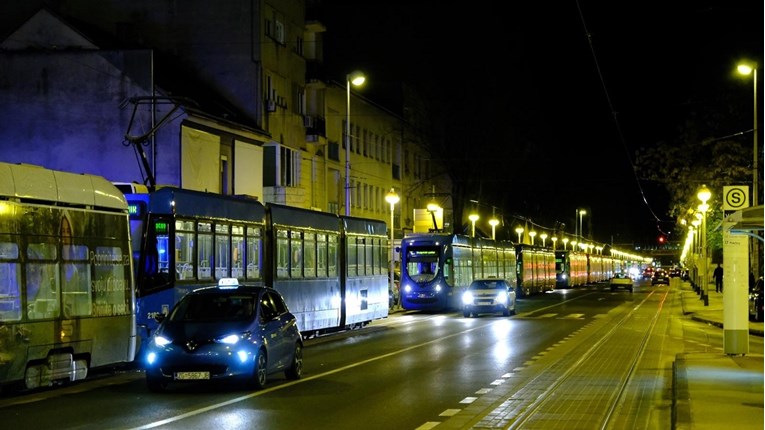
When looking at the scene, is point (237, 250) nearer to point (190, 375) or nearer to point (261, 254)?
point (261, 254)

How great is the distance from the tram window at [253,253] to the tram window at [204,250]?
7.10 ft

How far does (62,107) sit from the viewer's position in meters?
39.9

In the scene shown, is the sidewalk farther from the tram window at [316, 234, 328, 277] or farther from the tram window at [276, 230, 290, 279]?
the tram window at [316, 234, 328, 277]

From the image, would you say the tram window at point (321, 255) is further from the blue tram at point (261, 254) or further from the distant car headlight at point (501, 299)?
the distant car headlight at point (501, 299)

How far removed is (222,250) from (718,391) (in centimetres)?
1193

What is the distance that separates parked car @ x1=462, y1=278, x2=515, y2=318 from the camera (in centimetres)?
4366

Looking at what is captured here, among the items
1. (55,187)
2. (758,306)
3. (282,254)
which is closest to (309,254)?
(282,254)

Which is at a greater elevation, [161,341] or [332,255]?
[332,255]

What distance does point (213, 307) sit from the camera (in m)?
17.7

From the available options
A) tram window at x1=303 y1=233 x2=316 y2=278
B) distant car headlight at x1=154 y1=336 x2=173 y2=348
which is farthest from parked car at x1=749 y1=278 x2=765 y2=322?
distant car headlight at x1=154 y1=336 x2=173 y2=348

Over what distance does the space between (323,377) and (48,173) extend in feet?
19.1

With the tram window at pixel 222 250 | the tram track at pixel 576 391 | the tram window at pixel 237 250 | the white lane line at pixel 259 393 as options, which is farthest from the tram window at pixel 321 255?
the tram track at pixel 576 391

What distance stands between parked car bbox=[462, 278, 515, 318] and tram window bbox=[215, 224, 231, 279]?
68.1 ft

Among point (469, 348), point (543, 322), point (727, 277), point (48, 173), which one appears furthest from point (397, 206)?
point (48, 173)
